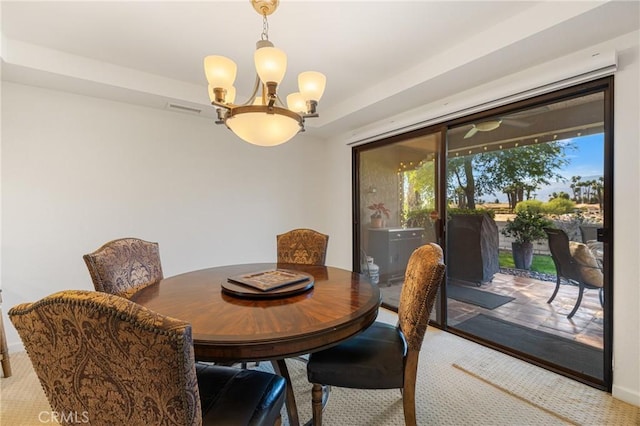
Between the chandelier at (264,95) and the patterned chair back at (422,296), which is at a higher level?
the chandelier at (264,95)

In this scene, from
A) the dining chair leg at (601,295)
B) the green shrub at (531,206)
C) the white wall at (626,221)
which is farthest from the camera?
the green shrub at (531,206)

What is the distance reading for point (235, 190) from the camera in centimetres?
338

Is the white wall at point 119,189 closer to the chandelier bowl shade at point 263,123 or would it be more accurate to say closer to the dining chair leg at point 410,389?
the chandelier bowl shade at point 263,123

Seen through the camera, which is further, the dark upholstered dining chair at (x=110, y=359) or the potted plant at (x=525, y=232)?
the potted plant at (x=525, y=232)

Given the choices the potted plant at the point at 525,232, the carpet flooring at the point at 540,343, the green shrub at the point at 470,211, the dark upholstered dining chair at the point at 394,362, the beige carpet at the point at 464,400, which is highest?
the green shrub at the point at 470,211

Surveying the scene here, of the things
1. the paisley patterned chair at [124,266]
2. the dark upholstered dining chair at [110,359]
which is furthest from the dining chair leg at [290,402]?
the paisley patterned chair at [124,266]

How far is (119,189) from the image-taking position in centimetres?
273

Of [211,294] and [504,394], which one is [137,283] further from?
[504,394]

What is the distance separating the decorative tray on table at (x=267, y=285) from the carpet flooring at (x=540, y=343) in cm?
185

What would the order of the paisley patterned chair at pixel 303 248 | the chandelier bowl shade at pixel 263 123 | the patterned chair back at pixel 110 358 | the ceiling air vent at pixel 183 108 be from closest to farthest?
the patterned chair back at pixel 110 358 < the chandelier bowl shade at pixel 263 123 < the paisley patterned chair at pixel 303 248 < the ceiling air vent at pixel 183 108

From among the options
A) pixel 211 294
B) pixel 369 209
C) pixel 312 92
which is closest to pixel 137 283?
pixel 211 294

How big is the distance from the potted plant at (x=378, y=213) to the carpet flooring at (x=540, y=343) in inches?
55.3

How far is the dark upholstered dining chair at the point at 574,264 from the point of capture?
6.33 ft

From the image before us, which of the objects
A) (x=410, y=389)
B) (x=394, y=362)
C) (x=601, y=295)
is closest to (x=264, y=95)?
(x=394, y=362)
